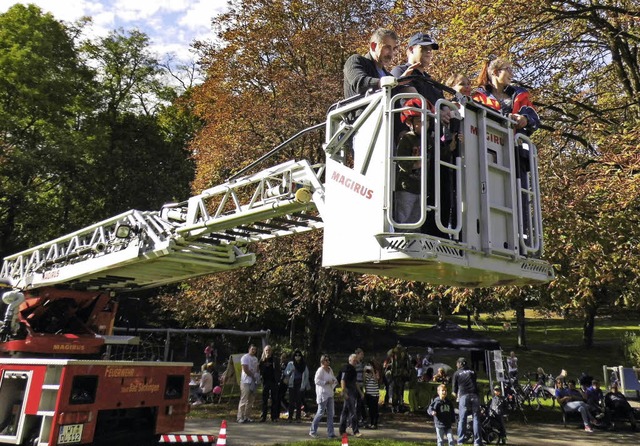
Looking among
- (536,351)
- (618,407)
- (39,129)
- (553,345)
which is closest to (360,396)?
(618,407)

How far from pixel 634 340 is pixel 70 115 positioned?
27.9m

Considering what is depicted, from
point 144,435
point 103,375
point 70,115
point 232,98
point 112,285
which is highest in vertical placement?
point 70,115

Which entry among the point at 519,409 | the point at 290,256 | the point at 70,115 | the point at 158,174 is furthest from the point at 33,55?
the point at 519,409

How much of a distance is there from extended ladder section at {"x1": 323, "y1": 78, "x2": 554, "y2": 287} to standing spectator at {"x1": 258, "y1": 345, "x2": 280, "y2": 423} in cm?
942

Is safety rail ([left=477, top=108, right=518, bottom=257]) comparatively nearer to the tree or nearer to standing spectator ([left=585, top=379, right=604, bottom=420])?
standing spectator ([left=585, top=379, right=604, bottom=420])

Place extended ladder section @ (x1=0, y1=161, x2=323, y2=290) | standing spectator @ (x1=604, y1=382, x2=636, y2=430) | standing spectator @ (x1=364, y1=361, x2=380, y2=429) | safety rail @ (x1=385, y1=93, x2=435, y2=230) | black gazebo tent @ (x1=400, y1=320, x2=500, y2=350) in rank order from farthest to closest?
black gazebo tent @ (x1=400, y1=320, x2=500, y2=350) → standing spectator @ (x1=604, y1=382, x2=636, y2=430) → standing spectator @ (x1=364, y1=361, x2=380, y2=429) → extended ladder section @ (x1=0, y1=161, x2=323, y2=290) → safety rail @ (x1=385, y1=93, x2=435, y2=230)

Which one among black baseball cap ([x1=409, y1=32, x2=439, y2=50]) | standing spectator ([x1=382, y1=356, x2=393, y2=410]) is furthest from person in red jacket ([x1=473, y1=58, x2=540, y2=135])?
standing spectator ([x1=382, y1=356, x2=393, y2=410])

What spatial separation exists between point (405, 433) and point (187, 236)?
7817 mm

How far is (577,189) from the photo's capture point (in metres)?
9.46

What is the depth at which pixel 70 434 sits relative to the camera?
6258 millimetres

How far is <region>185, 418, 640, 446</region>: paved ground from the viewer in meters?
11.0

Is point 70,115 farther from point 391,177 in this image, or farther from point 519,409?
point 391,177

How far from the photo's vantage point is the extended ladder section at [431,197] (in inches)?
166

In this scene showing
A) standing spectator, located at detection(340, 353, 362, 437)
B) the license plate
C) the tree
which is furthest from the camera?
the tree
